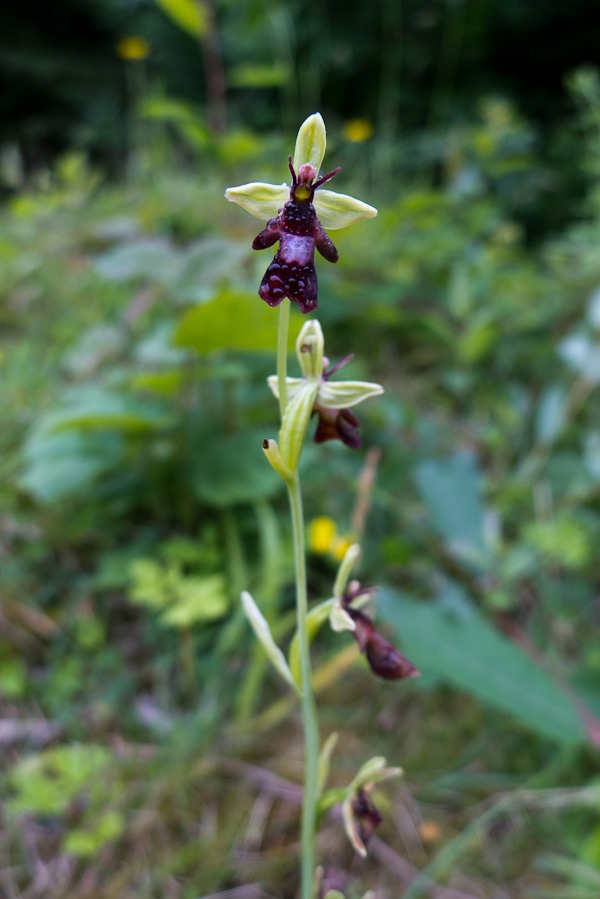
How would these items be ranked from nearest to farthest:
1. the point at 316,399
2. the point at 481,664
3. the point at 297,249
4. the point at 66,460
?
the point at 297,249 → the point at 316,399 → the point at 481,664 → the point at 66,460

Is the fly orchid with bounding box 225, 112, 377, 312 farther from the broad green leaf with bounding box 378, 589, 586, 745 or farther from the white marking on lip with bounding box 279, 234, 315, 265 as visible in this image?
the broad green leaf with bounding box 378, 589, 586, 745

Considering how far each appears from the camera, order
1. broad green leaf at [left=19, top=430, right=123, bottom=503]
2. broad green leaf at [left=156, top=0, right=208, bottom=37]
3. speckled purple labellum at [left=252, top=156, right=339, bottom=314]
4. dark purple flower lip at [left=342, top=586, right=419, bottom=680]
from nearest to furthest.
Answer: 1. speckled purple labellum at [left=252, top=156, right=339, bottom=314]
2. dark purple flower lip at [left=342, top=586, right=419, bottom=680]
3. broad green leaf at [left=19, top=430, right=123, bottom=503]
4. broad green leaf at [left=156, top=0, right=208, bottom=37]

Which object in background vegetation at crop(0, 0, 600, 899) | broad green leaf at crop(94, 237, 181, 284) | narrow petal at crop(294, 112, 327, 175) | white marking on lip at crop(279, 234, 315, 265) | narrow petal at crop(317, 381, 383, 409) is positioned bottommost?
background vegetation at crop(0, 0, 600, 899)

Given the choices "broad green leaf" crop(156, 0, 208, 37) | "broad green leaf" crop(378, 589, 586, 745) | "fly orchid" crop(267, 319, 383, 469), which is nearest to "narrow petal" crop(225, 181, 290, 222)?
"fly orchid" crop(267, 319, 383, 469)

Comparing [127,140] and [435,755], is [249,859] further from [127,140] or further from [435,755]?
[127,140]

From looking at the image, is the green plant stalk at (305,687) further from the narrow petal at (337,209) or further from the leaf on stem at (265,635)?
the narrow petal at (337,209)

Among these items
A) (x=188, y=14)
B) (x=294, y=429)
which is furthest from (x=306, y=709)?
(x=188, y=14)

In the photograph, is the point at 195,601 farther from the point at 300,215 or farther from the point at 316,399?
the point at 300,215
